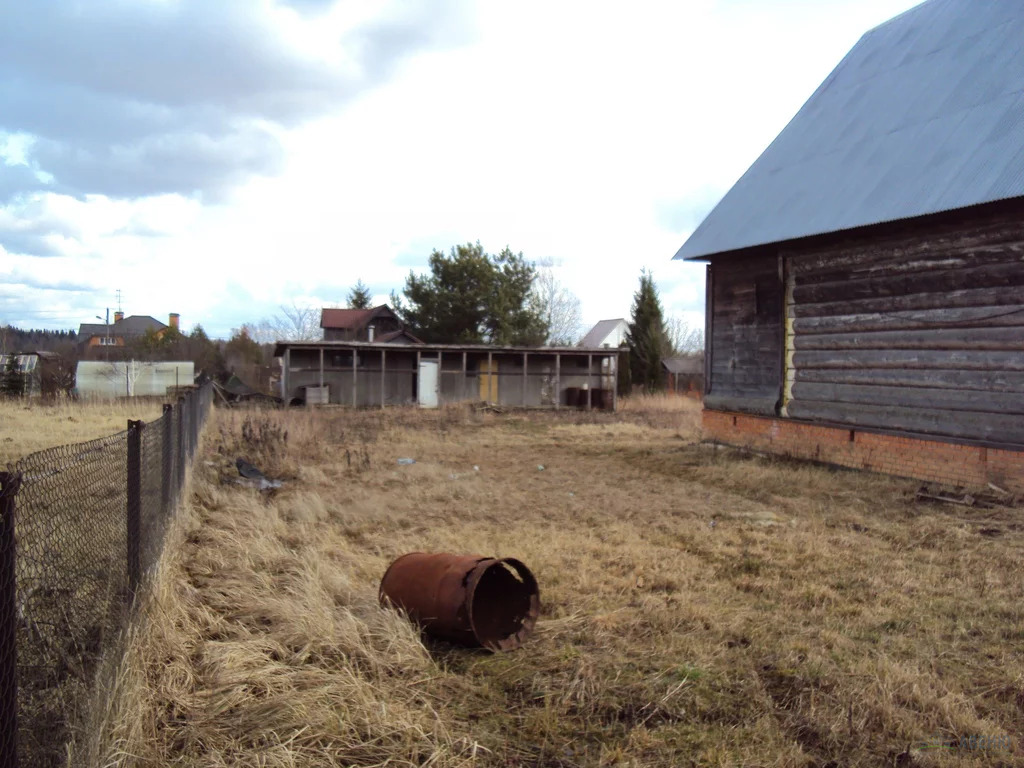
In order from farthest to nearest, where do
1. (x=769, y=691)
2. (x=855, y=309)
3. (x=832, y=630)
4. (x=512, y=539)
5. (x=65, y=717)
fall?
(x=855, y=309), (x=512, y=539), (x=832, y=630), (x=769, y=691), (x=65, y=717)

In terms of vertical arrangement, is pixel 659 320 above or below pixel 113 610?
above

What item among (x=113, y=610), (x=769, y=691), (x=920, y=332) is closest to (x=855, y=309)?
(x=920, y=332)

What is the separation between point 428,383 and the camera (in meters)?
32.8

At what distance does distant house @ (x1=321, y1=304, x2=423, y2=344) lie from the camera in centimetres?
5178

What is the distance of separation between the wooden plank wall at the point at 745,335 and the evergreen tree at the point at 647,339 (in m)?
26.0

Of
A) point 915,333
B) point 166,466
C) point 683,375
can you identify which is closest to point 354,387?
point 683,375

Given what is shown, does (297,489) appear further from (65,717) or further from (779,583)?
(65,717)

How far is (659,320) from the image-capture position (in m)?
42.9

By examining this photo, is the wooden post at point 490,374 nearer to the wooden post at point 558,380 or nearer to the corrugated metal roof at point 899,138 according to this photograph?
the wooden post at point 558,380

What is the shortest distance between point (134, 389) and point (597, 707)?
38.7 metres

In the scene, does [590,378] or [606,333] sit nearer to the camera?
[590,378]

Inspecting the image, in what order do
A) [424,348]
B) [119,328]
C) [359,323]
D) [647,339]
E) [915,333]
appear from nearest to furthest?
[915,333], [424,348], [647,339], [359,323], [119,328]

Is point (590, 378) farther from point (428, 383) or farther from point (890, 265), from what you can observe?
point (890, 265)

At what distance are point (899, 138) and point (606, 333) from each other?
6642cm
